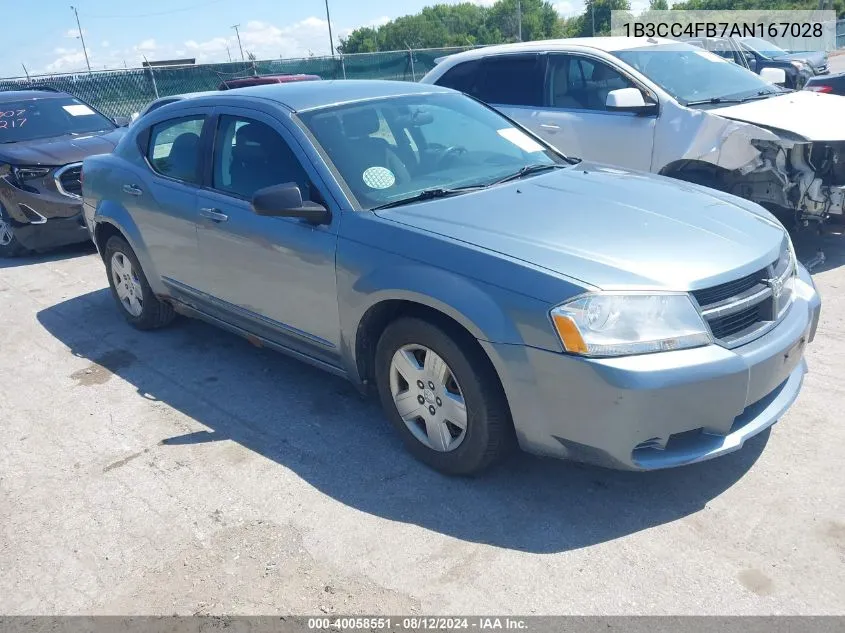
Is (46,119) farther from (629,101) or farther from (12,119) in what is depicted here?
(629,101)

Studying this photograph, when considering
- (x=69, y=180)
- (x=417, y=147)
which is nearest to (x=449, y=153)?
(x=417, y=147)

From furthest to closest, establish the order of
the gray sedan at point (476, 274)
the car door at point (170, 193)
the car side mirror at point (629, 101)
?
the car side mirror at point (629, 101) → the car door at point (170, 193) → the gray sedan at point (476, 274)

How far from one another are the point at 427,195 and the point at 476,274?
818mm

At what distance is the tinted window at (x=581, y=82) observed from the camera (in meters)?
6.74

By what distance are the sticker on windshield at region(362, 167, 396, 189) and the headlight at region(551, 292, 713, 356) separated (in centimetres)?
133

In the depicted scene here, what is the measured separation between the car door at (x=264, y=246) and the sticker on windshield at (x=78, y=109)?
6.13m

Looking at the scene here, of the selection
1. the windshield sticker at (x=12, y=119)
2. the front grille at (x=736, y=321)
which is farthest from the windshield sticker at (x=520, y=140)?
the windshield sticker at (x=12, y=119)

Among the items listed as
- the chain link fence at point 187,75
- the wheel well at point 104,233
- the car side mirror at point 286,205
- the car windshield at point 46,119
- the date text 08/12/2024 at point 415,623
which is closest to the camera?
the date text 08/12/2024 at point 415,623

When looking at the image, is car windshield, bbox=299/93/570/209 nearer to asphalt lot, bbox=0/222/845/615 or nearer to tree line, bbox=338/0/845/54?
asphalt lot, bbox=0/222/845/615

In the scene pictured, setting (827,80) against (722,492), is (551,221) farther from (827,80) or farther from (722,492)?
(827,80)

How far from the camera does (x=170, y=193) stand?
189 inches

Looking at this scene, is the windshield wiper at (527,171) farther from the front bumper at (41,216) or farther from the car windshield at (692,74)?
the front bumper at (41,216)

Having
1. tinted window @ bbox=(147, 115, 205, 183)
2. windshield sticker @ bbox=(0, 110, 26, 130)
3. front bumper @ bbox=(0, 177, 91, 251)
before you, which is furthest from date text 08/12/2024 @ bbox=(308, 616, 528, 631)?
windshield sticker @ bbox=(0, 110, 26, 130)

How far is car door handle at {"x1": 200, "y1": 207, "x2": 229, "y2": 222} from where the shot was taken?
4336 millimetres
